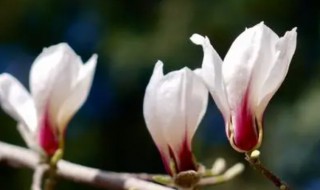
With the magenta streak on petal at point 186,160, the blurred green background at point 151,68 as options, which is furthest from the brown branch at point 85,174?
the blurred green background at point 151,68

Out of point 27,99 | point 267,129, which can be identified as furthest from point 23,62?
point 27,99

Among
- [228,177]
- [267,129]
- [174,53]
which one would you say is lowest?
[228,177]

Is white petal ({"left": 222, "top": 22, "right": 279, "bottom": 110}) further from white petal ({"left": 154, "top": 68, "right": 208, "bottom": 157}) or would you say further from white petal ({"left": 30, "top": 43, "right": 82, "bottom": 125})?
white petal ({"left": 30, "top": 43, "right": 82, "bottom": 125})

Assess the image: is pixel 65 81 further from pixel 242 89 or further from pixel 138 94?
pixel 138 94

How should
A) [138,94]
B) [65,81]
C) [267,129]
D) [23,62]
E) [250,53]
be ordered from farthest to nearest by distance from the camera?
[23,62], [138,94], [267,129], [65,81], [250,53]

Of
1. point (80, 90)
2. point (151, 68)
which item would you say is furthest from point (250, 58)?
point (151, 68)

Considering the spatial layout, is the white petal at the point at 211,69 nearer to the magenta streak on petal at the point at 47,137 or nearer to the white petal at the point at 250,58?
the white petal at the point at 250,58

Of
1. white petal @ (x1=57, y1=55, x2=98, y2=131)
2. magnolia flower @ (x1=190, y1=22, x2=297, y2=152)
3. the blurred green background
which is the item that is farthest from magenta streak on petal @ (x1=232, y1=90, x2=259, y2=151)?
the blurred green background
